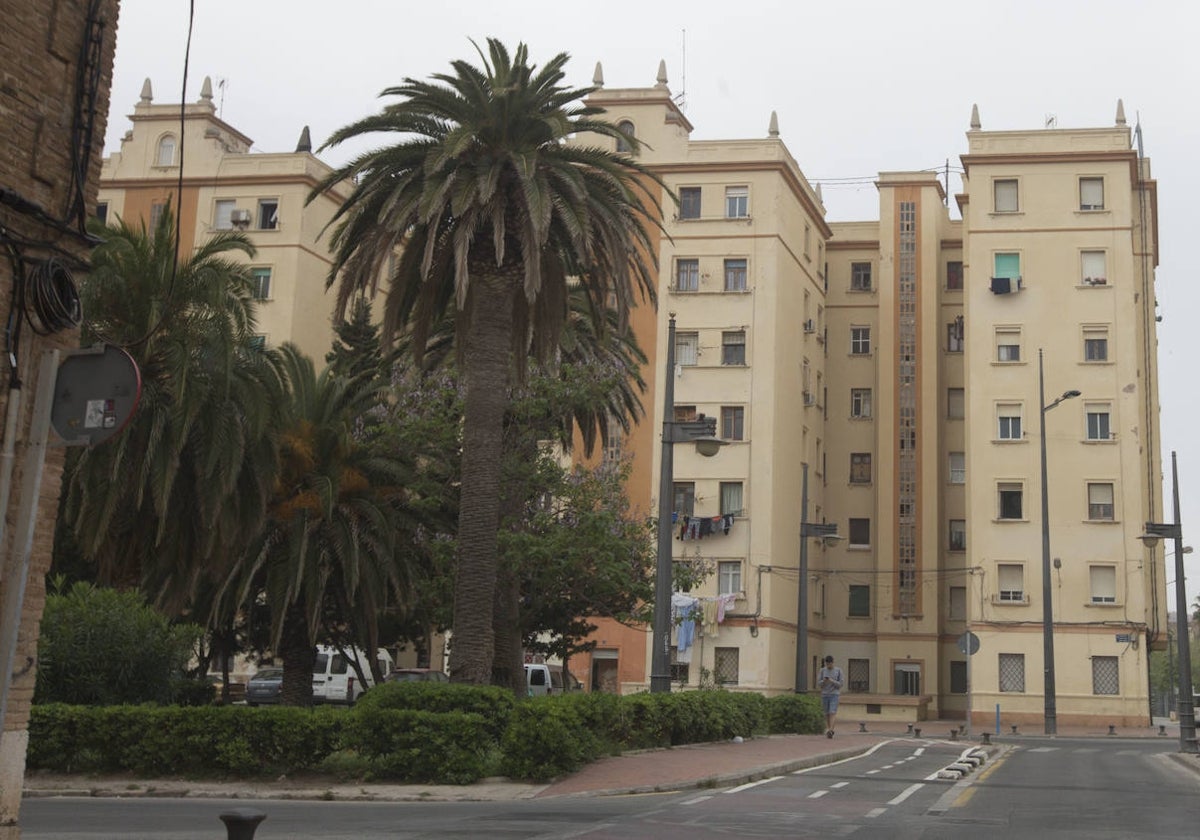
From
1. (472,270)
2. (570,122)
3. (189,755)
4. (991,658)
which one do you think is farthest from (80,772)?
(991,658)

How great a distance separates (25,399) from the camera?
30.9 ft

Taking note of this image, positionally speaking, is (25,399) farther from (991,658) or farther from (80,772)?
(991,658)

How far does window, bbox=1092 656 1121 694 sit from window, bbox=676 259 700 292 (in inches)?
835

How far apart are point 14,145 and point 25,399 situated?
1.88 m

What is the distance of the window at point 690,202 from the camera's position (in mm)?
58281

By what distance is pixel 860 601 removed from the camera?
Answer: 62.1 meters

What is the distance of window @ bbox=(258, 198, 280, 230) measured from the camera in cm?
5984

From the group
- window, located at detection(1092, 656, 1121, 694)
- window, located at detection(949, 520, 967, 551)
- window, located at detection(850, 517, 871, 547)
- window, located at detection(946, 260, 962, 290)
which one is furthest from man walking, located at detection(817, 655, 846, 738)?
window, located at detection(946, 260, 962, 290)

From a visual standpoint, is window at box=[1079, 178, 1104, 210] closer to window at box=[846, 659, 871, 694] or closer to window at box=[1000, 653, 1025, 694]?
window at box=[1000, 653, 1025, 694]

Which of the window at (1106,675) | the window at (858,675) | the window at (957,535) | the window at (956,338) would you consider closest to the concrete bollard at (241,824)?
the window at (1106,675)

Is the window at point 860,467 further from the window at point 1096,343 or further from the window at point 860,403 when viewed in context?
the window at point 1096,343

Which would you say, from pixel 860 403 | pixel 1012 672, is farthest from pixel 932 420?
pixel 1012 672

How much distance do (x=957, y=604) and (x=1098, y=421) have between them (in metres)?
10.7

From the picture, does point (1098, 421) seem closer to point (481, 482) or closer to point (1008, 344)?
point (1008, 344)
